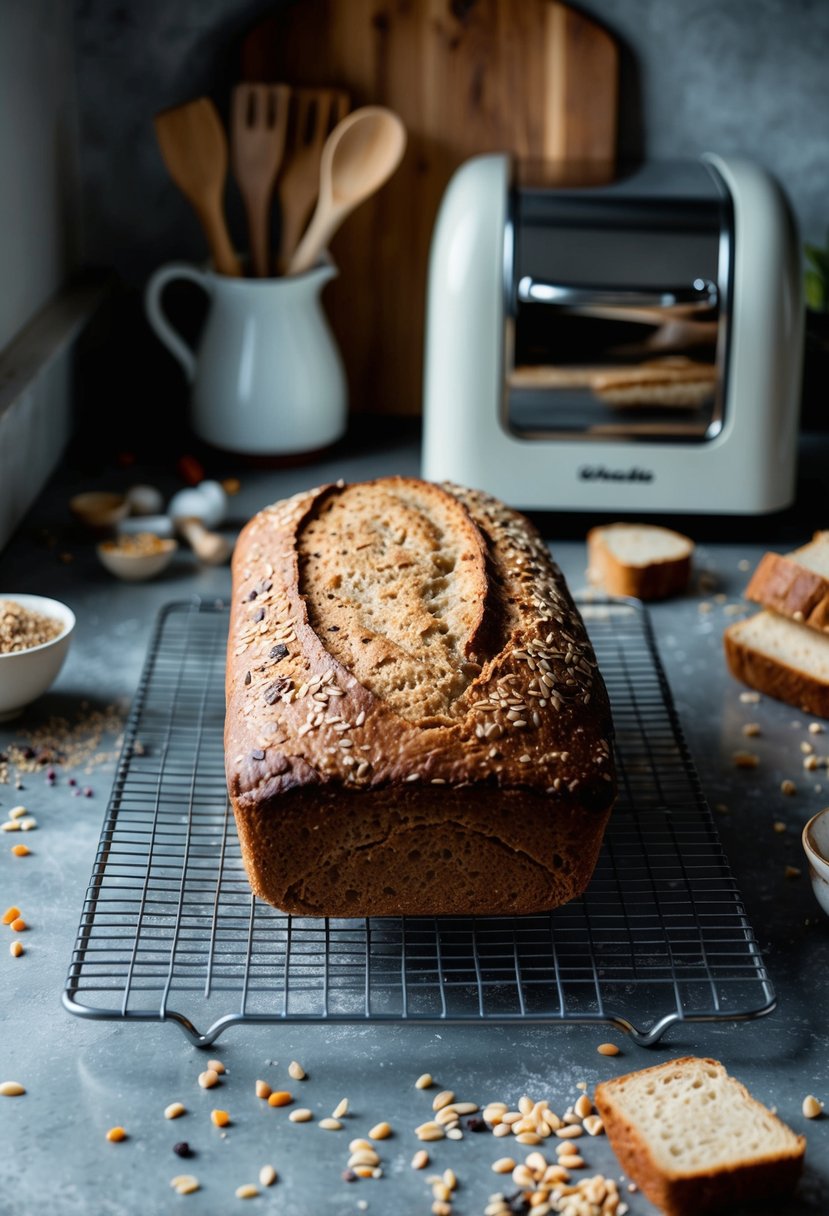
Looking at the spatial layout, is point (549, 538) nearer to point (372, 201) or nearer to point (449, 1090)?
point (372, 201)

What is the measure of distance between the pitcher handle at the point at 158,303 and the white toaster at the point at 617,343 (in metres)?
0.54

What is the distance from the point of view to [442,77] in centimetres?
281

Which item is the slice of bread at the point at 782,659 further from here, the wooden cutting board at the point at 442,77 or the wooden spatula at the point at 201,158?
the wooden spatula at the point at 201,158

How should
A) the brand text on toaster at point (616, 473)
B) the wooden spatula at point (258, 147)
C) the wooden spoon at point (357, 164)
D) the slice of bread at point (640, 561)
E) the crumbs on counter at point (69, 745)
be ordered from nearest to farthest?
the crumbs on counter at point (69, 745) < the slice of bread at point (640, 561) < the brand text on toaster at point (616, 473) < the wooden spoon at point (357, 164) < the wooden spatula at point (258, 147)

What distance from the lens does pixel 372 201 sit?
290 cm

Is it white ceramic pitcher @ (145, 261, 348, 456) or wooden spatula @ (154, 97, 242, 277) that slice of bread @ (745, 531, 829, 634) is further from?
wooden spatula @ (154, 97, 242, 277)

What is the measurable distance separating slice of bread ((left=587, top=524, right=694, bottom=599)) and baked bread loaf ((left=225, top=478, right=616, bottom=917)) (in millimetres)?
634

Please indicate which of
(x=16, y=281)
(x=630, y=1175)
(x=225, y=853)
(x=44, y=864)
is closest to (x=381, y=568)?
(x=225, y=853)

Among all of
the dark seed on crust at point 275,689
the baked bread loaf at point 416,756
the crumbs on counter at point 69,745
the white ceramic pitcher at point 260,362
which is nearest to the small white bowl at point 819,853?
the baked bread loaf at point 416,756

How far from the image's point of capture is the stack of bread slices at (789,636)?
1.99 m

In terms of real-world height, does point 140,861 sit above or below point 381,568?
below

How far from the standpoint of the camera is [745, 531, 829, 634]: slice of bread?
1.99 m

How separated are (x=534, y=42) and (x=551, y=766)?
6.29ft

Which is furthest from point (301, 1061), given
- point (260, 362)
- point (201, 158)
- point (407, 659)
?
point (201, 158)
